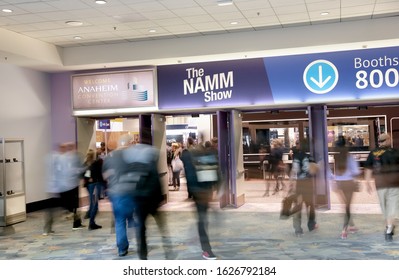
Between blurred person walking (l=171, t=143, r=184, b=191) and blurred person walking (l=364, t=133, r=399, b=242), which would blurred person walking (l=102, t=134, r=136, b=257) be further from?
blurred person walking (l=171, t=143, r=184, b=191)

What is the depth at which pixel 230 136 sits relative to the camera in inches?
397

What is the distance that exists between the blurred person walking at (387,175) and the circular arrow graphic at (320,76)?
10.3 ft

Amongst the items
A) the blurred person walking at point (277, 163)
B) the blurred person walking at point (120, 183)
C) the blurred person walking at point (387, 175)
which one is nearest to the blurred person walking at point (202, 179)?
the blurred person walking at point (120, 183)

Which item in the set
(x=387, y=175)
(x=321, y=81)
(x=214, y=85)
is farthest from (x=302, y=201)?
(x=214, y=85)

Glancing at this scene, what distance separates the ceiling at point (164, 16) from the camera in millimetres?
7520

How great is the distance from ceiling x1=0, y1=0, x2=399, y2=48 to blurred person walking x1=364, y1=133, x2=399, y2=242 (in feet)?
9.21

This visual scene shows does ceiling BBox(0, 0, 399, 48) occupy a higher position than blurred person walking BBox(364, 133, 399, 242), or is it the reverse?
ceiling BBox(0, 0, 399, 48)

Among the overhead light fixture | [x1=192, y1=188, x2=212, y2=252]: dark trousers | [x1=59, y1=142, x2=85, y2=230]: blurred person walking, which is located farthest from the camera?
the overhead light fixture

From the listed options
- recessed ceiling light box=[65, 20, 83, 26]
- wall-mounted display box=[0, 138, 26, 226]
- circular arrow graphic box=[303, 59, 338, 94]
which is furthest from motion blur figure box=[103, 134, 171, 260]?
circular arrow graphic box=[303, 59, 338, 94]

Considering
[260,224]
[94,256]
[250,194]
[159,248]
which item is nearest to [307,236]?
[260,224]

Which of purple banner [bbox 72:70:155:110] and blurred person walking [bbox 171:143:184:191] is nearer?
purple banner [bbox 72:70:155:110]

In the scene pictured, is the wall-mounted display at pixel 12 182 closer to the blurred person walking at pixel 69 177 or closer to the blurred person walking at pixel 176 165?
the blurred person walking at pixel 69 177

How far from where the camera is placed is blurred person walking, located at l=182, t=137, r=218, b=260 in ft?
17.9
